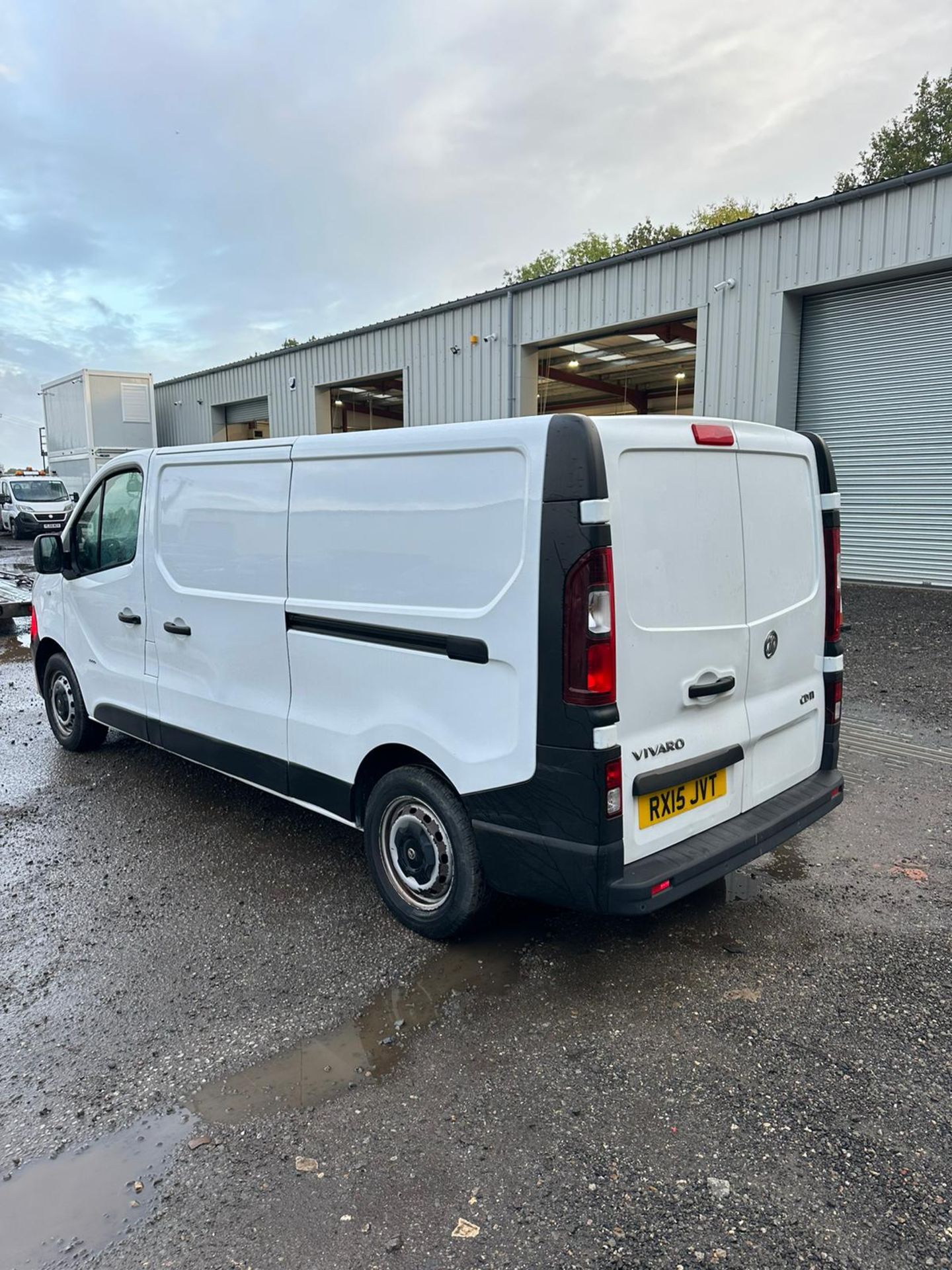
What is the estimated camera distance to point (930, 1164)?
2.24 meters

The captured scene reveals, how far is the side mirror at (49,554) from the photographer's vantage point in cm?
Answer: 562

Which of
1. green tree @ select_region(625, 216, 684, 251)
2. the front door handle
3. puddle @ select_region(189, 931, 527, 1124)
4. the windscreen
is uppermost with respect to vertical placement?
green tree @ select_region(625, 216, 684, 251)

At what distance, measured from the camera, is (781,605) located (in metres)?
3.46

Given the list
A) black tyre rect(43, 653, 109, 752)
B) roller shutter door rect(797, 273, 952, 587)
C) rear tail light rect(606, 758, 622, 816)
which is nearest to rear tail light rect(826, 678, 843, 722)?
rear tail light rect(606, 758, 622, 816)

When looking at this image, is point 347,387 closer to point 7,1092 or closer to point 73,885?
point 73,885

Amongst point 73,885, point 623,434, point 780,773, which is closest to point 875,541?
point 780,773

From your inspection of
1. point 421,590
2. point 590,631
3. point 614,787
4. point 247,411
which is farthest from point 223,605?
point 247,411

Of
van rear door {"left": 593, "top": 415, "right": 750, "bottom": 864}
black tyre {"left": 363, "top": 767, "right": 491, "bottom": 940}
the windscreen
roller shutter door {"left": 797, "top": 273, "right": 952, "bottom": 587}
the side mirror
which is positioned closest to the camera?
van rear door {"left": 593, "top": 415, "right": 750, "bottom": 864}

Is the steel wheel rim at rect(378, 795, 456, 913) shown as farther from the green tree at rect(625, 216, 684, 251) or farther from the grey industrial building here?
the green tree at rect(625, 216, 684, 251)

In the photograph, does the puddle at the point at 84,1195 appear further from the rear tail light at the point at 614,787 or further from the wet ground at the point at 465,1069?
the rear tail light at the point at 614,787

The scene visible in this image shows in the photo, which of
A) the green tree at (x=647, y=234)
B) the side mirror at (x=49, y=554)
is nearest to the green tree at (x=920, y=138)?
the green tree at (x=647, y=234)

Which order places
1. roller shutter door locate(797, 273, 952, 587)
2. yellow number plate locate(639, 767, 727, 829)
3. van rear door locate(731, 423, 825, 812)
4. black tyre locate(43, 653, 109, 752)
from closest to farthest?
yellow number plate locate(639, 767, 727, 829), van rear door locate(731, 423, 825, 812), black tyre locate(43, 653, 109, 752), roller shutter door locate(797, 273, 952, 587)

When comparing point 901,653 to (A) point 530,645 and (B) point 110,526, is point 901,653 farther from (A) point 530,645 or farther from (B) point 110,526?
(B) point 110,526

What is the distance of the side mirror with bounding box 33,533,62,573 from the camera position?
5.62 metres
